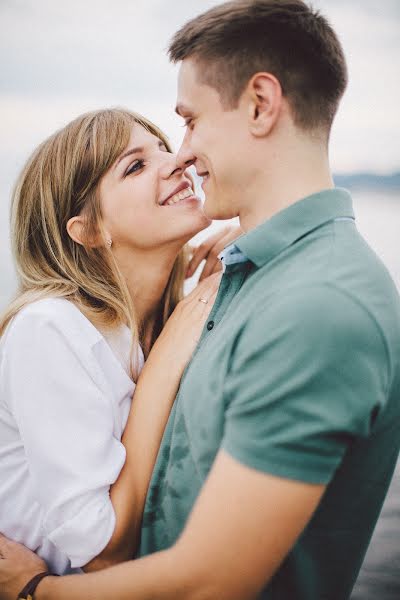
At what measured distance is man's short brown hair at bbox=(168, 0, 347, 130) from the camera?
4.58 feet

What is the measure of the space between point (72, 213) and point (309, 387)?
4.46 feet

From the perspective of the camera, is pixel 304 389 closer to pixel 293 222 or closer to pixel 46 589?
pixel 293 222

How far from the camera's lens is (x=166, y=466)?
1475 mm

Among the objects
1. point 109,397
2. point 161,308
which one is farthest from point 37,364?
point 161,308

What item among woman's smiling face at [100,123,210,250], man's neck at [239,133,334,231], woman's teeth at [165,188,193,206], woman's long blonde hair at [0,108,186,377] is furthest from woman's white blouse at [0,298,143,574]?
man's neck at [239,133,334,231]

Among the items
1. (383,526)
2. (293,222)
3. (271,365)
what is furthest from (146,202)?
(383,526)

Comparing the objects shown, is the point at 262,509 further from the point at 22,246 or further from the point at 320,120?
the point at 22,246

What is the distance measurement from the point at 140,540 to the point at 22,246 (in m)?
1.12

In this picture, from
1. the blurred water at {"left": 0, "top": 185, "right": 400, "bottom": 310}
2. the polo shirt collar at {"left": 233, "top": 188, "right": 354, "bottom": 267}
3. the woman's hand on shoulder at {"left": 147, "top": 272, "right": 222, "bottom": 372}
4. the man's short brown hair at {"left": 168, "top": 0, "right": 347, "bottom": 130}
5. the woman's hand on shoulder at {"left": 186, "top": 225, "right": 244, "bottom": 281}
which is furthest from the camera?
the blurred water at {"left": 0, "top": 185, "right": 400, "bottom": 310}

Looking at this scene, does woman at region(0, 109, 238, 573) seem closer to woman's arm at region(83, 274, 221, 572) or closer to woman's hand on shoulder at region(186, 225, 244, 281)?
woman's arm at region(83, 274, 221, 572)

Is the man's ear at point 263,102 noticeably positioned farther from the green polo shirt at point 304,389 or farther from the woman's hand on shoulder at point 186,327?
the woman's hand on shoulder at point 186,327

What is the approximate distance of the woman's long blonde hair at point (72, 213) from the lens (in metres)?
1.99

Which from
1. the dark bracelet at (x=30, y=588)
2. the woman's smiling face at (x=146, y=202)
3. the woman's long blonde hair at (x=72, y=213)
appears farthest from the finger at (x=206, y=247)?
the dark bracelet at (x=30, y=588)

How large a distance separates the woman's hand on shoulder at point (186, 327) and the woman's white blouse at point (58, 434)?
0.62ft
